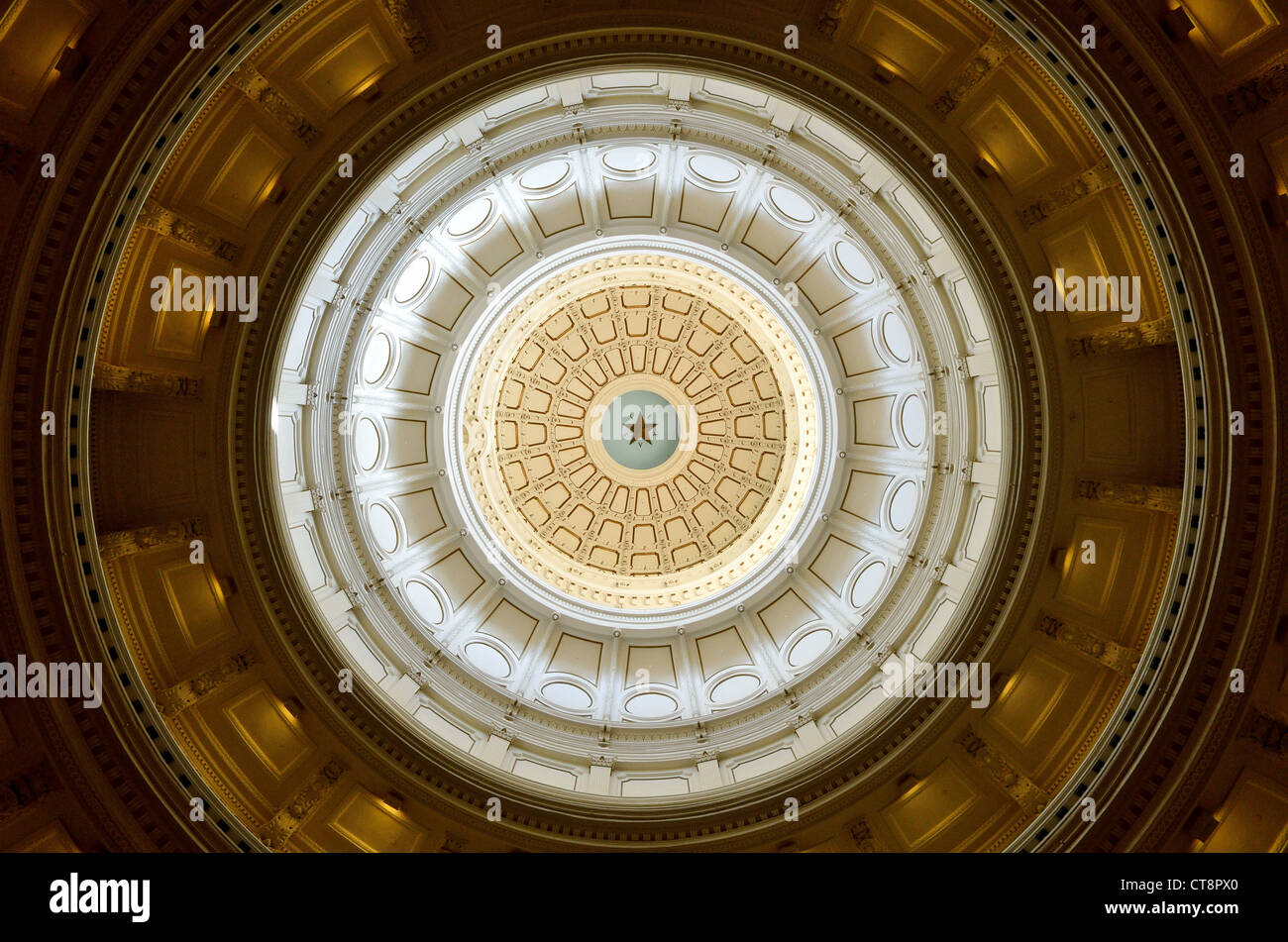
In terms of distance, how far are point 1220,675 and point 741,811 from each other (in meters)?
8.31

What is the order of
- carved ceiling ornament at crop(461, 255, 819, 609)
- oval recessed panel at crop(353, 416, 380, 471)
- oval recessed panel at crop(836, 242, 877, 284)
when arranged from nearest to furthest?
oval recessed panel at crop(836, 242, 877, 284) < oval recessed panel at crop(353, 416, 380, 471) < carved ceiling ornament at crop(461, 255, 819, 609)

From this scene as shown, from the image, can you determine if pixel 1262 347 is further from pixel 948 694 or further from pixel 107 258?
pixel 107 258

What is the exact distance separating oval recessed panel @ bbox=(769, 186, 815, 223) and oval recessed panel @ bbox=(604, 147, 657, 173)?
284 cm

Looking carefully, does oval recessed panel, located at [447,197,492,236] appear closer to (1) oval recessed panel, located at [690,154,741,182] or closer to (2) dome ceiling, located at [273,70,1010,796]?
(2) dome ceiling, located at [273,70,1010,796]

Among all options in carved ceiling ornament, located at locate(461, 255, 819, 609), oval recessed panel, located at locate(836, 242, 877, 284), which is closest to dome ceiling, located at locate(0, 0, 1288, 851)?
oval recessed panel, located at locate(836, 242, 877, 284)

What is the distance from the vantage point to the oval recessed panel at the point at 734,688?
62.5 feet

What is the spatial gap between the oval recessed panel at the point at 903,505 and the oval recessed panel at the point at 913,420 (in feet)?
3.38

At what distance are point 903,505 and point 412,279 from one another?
41.0 ft

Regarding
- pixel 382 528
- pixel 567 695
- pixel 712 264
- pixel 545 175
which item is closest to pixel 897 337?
pixel 712 264

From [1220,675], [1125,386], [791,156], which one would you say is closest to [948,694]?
[1220,675]

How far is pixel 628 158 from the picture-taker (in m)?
17.8

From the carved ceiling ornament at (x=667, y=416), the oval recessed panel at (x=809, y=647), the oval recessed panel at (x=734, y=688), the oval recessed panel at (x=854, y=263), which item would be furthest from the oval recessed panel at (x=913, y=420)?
the oval recessed panel at (x=734, y=688)

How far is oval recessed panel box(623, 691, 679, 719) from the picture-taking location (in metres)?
19.1

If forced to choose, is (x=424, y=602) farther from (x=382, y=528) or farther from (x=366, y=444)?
(x=366, y=444)
